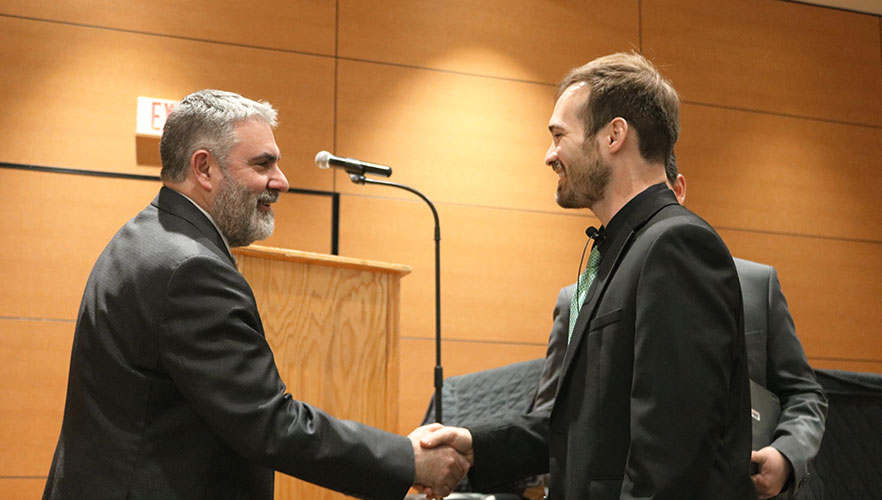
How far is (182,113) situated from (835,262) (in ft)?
15.4

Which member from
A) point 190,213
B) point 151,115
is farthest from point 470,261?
point 190,213

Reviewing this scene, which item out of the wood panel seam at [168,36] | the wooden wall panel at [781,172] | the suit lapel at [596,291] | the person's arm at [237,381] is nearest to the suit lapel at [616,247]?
the suit lapel at [596,291]

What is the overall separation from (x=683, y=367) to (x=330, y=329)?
159 cm

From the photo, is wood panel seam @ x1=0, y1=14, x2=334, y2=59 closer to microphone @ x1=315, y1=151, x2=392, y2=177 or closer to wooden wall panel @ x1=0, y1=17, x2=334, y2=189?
wooden wall panel @ x1=0, y1=17, x2=334, y2=189

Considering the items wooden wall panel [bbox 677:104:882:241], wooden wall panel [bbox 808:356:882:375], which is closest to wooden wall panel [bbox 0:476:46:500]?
wooden wall panel [bbox 677:104:882:241]

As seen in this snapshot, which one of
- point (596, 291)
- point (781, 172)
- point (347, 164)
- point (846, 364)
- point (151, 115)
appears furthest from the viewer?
point (781, 172)

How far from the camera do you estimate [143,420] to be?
1916 mm

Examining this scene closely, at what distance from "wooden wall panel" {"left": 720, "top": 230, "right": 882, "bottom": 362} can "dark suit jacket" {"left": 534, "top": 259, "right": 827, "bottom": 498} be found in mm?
3051

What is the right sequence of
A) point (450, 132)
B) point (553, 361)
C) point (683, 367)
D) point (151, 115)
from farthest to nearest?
point (450, 132) < point (151, 115) < point (553, 361) < point (683, 367)

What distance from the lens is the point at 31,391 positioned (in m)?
4.38

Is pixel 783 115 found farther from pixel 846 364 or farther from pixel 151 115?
pixel 151 115

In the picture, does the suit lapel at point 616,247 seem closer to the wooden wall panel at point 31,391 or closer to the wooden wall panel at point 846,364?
the wooden wall panel at point 31,391

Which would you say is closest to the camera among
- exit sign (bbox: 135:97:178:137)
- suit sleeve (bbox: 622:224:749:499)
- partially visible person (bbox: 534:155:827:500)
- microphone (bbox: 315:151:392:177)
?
suit sleeve (bbox: 622:224:749:499)

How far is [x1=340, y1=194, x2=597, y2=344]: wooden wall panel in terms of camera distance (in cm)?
495
